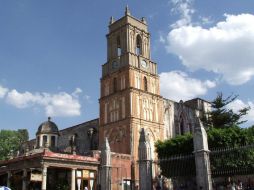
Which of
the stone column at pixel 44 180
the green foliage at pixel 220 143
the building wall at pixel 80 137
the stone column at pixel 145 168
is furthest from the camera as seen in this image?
the building wall at pixel 80 137

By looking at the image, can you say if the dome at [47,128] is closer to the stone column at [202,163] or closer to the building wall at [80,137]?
the building wall at [80,137]

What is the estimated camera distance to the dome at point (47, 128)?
152 feet

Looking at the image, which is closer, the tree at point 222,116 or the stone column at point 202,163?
the stone column at point 202,163

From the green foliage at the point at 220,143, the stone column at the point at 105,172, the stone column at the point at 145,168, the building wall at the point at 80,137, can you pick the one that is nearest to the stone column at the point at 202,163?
the stone column at the point at 145,168

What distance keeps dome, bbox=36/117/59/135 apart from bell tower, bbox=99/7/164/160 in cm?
719

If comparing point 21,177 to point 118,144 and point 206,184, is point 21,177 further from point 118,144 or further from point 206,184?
point 206,184

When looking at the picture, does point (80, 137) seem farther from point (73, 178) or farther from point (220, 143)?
point (220, 143)

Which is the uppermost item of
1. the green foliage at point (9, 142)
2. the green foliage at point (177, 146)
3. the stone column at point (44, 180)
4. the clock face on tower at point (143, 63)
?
the clock face on tower at point (143, 63)

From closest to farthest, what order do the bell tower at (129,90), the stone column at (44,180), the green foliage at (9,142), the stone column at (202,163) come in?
the stone column at (202,163), the stone column at (44,180), the bell tower at (129,90), the green foliage at (9,142)

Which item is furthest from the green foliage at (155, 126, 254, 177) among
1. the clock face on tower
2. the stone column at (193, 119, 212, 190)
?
the clock face on tower

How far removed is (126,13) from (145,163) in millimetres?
31223

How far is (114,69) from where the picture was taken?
148 ft

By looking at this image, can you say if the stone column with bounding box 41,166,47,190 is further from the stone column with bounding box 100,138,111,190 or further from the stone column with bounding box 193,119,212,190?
the stone column with bounding box 193,119,212,190

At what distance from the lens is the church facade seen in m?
33.8
